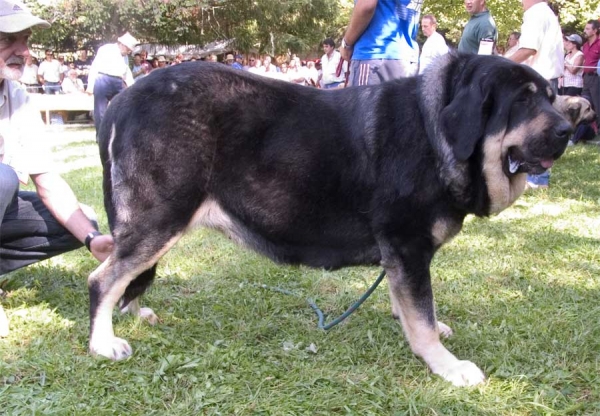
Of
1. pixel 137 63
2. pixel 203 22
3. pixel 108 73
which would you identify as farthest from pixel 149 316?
pixel 203 22

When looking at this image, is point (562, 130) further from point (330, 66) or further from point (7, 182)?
point (330, 66)

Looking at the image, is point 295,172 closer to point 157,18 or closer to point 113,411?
point 113,411

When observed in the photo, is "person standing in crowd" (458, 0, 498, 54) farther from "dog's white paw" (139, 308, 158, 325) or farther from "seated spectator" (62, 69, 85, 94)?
"seated spectator" (62, 69, 85, 94)

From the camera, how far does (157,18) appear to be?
31094mm

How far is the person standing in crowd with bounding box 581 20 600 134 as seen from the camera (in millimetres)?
12750

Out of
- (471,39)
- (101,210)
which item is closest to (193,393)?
(101,210)

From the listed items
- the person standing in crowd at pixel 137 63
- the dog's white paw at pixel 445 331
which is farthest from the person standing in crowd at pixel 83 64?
the dog's white paw at pixel 445 331

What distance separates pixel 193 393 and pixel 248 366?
40 centimetres

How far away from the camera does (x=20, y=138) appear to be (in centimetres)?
388

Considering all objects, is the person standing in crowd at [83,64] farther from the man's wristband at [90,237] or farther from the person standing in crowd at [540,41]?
the man's wristband at [90,237]

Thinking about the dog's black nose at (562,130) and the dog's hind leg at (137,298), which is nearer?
the dog's black nose at (562,130)

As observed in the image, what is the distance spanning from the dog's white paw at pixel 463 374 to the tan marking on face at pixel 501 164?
0.86 m

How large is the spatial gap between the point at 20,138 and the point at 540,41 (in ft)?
18.9

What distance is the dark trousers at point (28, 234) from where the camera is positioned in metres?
3.97
